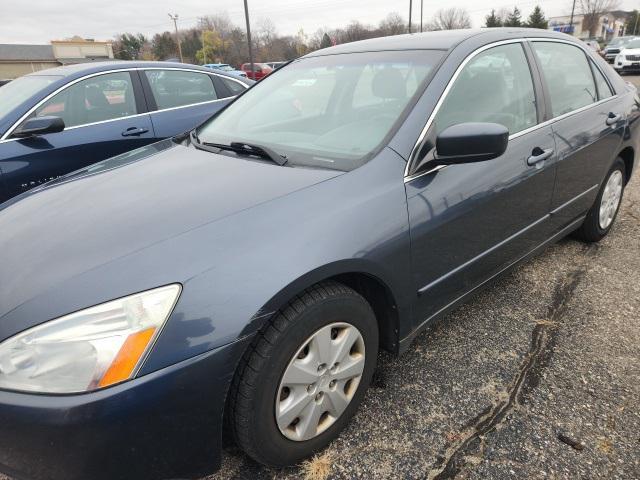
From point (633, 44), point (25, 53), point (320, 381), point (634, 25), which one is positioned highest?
point (25, 53)

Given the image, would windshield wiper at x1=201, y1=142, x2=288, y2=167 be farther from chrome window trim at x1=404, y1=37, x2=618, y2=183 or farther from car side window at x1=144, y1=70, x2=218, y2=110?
car side window at x1=144, y1=70, x2=218, y2=110

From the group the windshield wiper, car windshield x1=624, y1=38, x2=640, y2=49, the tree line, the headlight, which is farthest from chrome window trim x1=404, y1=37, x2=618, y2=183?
the tree line

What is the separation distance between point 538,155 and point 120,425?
2324 mm

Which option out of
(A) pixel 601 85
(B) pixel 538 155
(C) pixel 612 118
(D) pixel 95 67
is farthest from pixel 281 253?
(D) pixel 95 67

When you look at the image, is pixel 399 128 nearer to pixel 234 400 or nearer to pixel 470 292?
pixel 470 292

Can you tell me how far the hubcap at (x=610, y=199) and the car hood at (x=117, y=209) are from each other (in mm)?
2674

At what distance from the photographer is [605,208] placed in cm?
357

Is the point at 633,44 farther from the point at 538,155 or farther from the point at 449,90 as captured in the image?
the point at 449,90

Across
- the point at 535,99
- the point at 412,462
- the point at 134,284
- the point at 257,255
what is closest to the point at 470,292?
the point at 412,462

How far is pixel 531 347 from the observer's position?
2430mm

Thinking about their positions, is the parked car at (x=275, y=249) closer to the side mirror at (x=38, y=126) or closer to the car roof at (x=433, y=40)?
the car roof at (x=433, y=40)

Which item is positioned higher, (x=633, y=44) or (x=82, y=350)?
(x=633, y=44)

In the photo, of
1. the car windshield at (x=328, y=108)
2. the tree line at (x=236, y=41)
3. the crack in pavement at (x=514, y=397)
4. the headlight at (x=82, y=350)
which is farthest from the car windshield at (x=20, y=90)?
the tree line at (x=236, y=41)

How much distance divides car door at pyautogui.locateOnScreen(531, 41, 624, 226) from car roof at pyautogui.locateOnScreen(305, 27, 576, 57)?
0.21m
